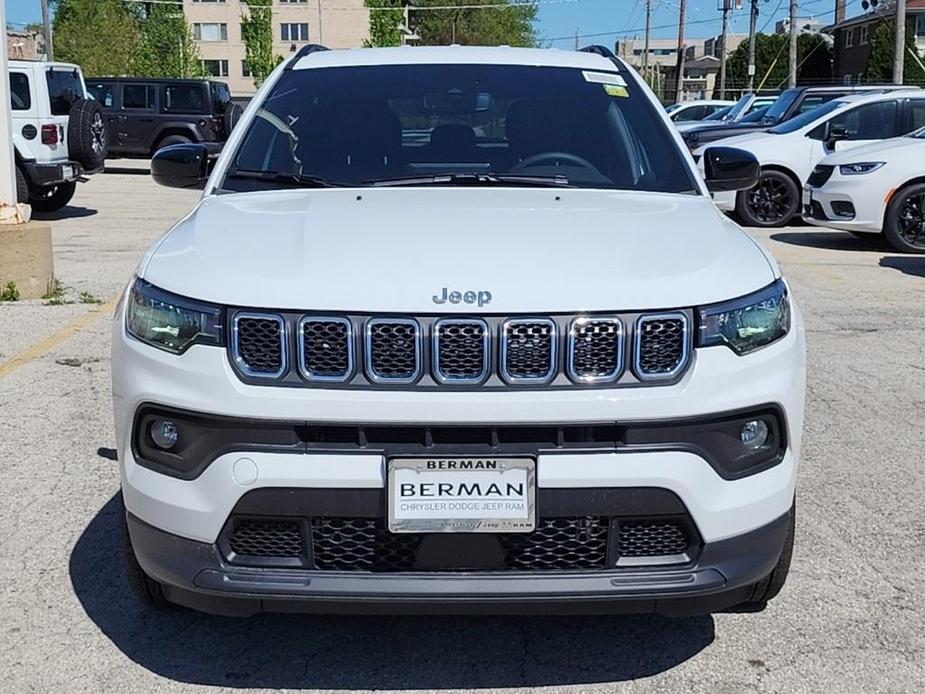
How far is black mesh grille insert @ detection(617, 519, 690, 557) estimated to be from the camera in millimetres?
2742

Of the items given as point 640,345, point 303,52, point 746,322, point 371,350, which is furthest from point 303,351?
point 303,52

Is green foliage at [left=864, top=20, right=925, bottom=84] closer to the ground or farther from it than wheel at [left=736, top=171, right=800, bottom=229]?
farther from it

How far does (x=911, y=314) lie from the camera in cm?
860

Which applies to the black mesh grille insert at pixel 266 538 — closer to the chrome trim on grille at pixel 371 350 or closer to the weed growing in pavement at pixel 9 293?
the chrome trim on grille at pixel 371 350

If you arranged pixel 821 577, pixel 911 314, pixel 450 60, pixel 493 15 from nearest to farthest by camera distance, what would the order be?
pixel 821 577 < pixel 450 60 < pixel 911 314 < pixel 493 15

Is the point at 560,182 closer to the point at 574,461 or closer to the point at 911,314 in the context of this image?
the point at 574,461

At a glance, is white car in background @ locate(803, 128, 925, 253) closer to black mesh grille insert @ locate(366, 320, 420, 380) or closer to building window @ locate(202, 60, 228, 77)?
black mesh grille insert @ locate(366, 320, 420, 380)

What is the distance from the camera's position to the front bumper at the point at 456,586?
269 cm

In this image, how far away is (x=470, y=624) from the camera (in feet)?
11.2

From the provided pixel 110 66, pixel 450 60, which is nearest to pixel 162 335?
pixel 450 60

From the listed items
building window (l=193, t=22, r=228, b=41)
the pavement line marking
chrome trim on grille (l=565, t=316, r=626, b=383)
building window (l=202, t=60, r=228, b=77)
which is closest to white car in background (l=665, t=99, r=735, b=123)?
the pavement line marking

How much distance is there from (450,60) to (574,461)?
2.38 meters

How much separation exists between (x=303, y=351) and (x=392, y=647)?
1.05m

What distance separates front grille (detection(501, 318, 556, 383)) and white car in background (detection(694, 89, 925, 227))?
1184cm
